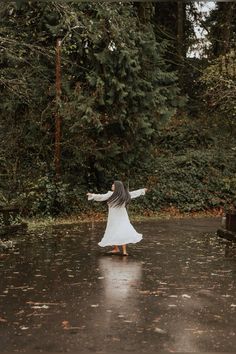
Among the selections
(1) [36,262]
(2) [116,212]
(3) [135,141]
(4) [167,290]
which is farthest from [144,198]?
(4) [167,290]

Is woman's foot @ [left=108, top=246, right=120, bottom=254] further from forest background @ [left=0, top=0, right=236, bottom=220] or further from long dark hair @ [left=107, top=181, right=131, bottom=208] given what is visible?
forest background @ [left=0, top=0, right=236, bottom=220]

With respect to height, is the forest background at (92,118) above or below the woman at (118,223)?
above

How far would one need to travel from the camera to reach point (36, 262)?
10.8 metres

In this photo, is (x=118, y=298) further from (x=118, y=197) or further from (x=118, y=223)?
(x=118, y=197)

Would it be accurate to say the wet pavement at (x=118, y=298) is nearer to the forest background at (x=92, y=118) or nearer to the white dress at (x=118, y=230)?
the white dress at (x=118, y=230)

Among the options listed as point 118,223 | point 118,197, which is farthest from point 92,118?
point 118,223

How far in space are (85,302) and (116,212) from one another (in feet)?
15.3

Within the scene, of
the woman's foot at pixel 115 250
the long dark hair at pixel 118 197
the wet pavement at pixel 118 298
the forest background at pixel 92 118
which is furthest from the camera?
the forest background at pixel 92 118

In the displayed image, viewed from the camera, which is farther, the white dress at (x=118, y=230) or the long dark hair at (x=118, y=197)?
the long dark hair at (x=118, y=197)

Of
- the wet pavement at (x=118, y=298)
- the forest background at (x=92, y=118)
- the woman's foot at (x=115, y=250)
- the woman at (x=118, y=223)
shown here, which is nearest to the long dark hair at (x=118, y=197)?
A: the woman at (x=118, y=223)

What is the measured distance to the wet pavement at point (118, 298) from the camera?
570cm

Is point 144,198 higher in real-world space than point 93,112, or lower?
lower

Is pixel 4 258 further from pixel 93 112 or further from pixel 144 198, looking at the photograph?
pixel 144 198

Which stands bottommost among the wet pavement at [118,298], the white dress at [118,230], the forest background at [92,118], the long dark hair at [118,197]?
the wet pavement at [118,298]
